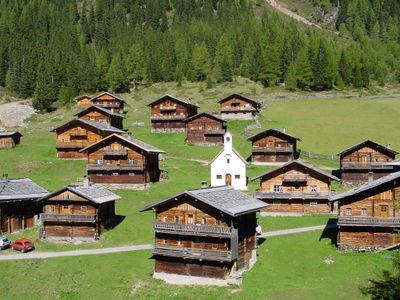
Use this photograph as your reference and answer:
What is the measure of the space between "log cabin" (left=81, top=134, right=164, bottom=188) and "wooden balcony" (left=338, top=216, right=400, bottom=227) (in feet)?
114

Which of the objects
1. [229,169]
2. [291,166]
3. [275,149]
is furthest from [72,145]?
[291,166]

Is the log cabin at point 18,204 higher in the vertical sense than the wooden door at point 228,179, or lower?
lower

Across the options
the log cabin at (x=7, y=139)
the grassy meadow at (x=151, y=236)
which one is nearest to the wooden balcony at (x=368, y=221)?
the grassy meadow at (x=151, y=236)

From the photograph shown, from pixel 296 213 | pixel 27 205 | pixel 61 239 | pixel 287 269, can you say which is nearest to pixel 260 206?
pixel 287 269

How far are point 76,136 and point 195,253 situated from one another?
5440cm

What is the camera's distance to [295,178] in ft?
229

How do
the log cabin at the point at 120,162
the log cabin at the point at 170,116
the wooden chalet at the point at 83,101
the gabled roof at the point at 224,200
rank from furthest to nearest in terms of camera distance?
the wooden chalet at the point at 83,101, the log cabin at the point at 170,116, the log cabin at the point at 120,162, the gabled roof at the point at 224,200

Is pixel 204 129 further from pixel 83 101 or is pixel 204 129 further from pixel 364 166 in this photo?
pixel 83 101

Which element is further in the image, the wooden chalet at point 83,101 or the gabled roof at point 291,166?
the wooden chalet at point 83,101

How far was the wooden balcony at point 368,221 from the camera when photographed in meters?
53.1

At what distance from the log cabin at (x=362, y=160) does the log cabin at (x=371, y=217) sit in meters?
26.0

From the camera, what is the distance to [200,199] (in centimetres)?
4969

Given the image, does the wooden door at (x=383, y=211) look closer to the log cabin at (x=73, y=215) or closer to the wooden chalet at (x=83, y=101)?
the log cabin at (x=73, y=215)

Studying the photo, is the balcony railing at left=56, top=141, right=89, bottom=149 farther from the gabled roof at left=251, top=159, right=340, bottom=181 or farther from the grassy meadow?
the gabled roof at left=251, top=159, right=340, bottom=181
